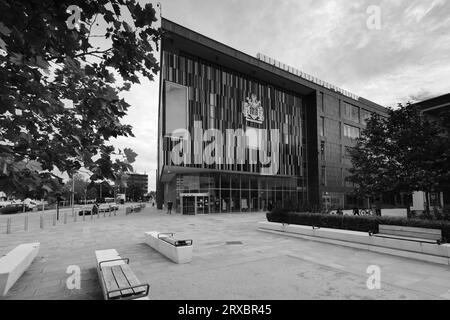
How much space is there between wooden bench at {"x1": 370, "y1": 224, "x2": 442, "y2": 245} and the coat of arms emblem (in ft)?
93.3

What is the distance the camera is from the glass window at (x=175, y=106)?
100 ft

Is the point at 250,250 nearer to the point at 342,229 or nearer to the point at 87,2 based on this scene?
the point at 342,229

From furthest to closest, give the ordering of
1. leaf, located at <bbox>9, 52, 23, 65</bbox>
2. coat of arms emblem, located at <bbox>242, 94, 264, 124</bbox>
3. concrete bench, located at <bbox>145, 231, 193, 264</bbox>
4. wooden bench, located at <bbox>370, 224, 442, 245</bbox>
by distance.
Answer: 1. coat of arms emblem, located at <bbox>242, 94, 264, 124</bbox>
2. wooden bench, located at <bbox>370, 224, 442, 245</bbox>
3. concrete bench, located at <bbox>145, 231, 193, 264</bbox>
4. leaf, located at <bbox>9, 52, 23, 65</bbox>

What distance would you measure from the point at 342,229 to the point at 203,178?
75.7 feet

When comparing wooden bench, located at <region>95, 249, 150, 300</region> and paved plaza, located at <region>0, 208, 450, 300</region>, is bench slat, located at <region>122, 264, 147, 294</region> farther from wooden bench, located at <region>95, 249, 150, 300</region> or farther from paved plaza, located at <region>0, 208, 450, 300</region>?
paved plaza, located at <region>0, 208, 450, 300</region>

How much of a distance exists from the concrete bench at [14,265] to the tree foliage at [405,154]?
1927 cm

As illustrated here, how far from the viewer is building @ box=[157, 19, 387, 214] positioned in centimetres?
3142

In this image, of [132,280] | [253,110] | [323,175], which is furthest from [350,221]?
[323,175]

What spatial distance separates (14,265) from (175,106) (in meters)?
25.9

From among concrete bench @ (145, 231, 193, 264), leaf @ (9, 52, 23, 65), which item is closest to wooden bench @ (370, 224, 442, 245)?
concrete bench @ (145, 231, 193, 264)

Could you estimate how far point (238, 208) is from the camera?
36375 mm
